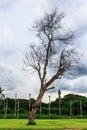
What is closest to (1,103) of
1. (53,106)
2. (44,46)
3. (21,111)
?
(21,111)

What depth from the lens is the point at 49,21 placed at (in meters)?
46.8

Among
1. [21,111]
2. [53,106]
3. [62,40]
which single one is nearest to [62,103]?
[53,106]

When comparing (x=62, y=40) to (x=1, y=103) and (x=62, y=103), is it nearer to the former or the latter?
(x=1, y=103)

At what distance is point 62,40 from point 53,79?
5.69 meters

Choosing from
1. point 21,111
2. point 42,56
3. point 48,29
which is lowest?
point 21,111

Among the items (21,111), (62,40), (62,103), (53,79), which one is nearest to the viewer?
(53,79)

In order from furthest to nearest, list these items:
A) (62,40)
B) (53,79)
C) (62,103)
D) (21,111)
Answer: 1. (62,103)
2. (21,111)
3. (62,40)
4. (53,79)

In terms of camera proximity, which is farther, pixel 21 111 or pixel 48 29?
pixel 21 111

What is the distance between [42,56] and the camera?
4706 centimetres

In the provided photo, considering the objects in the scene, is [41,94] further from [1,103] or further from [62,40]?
[1,103]

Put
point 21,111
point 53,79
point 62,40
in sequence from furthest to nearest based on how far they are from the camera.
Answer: point 21,111 → point 62,40 → point 53,79

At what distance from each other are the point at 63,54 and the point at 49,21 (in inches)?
171

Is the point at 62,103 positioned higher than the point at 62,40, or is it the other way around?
the point at 62,40

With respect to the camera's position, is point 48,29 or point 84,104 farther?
point 84,104
